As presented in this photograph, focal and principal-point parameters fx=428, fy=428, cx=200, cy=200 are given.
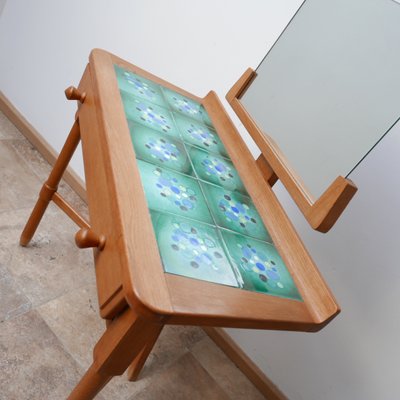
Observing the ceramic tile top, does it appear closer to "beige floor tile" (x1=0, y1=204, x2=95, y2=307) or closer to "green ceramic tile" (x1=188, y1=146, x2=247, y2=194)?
"green ceramic tile" (x1=188, y1=146, x2=247, y2=194)

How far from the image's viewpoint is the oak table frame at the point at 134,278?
0.56 metres

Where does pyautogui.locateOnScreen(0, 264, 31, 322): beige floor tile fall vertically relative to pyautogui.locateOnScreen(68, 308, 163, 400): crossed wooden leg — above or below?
below

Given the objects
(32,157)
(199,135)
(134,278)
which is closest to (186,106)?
(199,135)

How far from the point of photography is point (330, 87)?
88 cm

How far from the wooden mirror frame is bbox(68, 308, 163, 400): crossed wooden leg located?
1.25 feet

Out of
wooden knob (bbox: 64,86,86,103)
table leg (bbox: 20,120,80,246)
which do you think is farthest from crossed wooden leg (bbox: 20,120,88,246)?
wooden knob (bbox: 64,86,86,103)

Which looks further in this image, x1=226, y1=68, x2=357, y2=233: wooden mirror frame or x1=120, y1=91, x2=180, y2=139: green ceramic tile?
x1=120, y1=91, x2=180, y2=139: green ceramic tile

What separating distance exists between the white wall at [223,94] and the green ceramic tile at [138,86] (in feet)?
1.29

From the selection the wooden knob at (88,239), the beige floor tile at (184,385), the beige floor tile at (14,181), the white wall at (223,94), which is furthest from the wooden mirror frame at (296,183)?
the beige floor tile at (14,181)

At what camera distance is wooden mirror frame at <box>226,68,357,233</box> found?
79 cm

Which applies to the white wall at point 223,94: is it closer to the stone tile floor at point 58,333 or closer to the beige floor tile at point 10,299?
the stone tile floor at point 58,333

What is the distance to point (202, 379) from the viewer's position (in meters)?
1.42

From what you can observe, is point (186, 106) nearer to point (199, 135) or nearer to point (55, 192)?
point (199, 135)

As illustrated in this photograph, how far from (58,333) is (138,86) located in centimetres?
76
